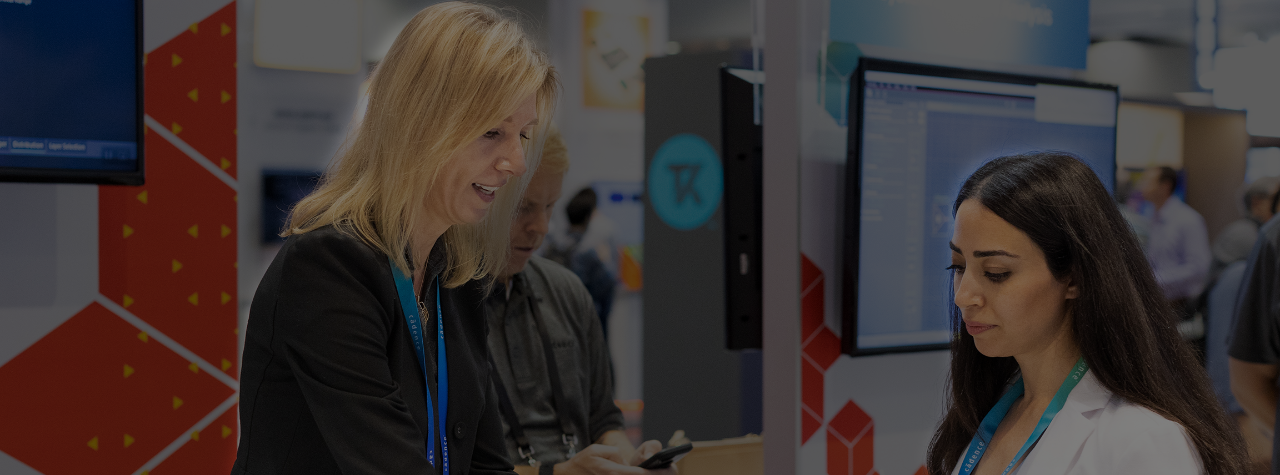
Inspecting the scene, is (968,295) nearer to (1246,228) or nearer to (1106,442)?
(1106,442)

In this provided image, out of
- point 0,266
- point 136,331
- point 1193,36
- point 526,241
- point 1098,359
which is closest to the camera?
point 1098,359

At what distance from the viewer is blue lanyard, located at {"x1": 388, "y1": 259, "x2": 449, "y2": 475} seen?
1.47 metres

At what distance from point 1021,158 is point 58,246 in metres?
1.91

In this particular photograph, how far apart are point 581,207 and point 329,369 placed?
5.68m

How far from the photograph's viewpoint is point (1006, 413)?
1914 millimetres

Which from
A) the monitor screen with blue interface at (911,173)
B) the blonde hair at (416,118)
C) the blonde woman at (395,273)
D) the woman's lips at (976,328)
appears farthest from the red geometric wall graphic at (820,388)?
the blonde hair at (416,118)

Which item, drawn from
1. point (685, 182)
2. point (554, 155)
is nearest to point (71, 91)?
point (554, 155)

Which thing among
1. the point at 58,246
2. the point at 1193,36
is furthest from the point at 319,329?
the point at 1193,36

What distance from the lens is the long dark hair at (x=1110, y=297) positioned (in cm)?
163

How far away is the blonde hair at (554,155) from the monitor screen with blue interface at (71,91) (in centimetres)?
95

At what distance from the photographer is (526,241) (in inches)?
99.9

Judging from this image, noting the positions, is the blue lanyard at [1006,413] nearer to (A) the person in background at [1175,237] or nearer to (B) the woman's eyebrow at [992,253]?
(B) the woman's eyebrow at [992,253]

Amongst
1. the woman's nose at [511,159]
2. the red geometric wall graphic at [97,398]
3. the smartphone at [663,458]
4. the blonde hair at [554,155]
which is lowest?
the smartphone at [663,458]

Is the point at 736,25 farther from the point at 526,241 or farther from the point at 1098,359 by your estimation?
the point at 1098,359
